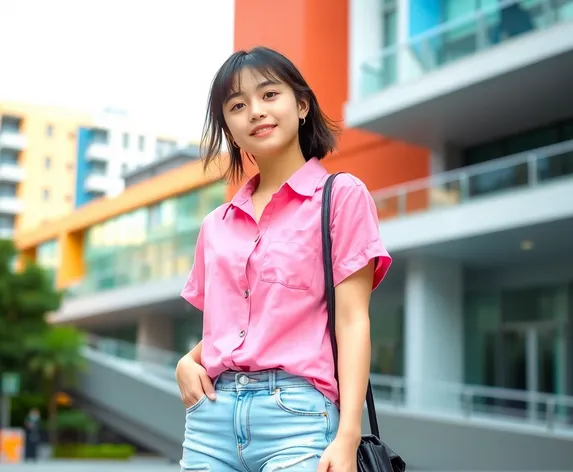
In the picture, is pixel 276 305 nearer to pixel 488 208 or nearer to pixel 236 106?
pixel 236 106

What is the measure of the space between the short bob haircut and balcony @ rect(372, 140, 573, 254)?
42.7 feet

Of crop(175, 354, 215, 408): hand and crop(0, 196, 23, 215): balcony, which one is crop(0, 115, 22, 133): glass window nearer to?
crop(0, 196, 23, 215): balcony

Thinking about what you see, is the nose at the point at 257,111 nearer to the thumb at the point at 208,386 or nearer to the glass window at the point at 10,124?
the thumb at the point at 208,386

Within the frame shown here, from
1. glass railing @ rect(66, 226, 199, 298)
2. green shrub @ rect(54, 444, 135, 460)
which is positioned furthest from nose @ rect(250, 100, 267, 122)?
green shrub @ rect(54, 444, 135, 460)

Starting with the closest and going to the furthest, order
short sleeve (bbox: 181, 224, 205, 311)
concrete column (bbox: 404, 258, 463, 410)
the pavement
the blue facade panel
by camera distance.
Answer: short sleeve (bbox: 181, 224, 205, 311), the pavement, concrete column (bbox: 404, 258, 463, 410), the blue facade panel

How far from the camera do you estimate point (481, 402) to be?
16266 mm

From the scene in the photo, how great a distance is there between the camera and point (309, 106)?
2.26 metres

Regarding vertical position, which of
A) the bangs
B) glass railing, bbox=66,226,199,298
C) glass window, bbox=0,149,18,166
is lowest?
the bangs

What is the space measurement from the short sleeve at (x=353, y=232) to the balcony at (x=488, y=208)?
13.3 meters

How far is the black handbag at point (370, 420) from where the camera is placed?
1.93m

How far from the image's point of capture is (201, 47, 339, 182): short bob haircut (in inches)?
84.2

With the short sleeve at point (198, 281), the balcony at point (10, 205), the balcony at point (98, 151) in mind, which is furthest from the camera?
the balcony at point (10, 205)

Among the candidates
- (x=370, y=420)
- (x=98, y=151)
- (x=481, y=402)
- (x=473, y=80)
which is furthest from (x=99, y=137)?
(x=370, y=420)

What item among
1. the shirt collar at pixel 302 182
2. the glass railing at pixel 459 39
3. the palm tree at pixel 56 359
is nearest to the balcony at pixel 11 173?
the palm tree at pixel 56 359
